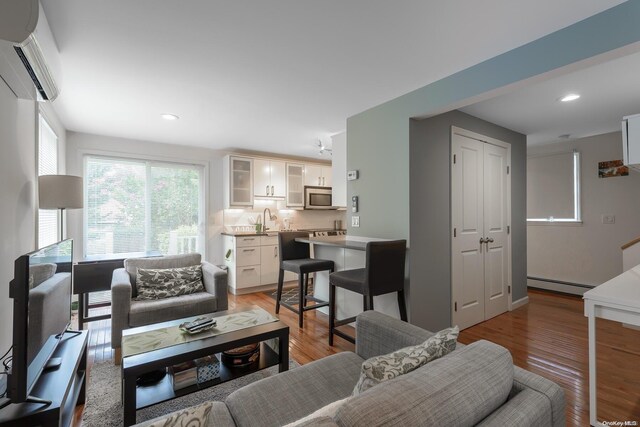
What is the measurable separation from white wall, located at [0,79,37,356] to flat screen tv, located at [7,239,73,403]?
27 cm

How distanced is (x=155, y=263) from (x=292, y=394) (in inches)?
94.3

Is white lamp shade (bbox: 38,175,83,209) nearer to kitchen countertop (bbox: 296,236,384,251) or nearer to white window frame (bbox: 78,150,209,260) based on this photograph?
white window frame (bbox: 78,150,209,260)

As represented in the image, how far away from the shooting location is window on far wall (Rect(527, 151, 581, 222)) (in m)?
4.40

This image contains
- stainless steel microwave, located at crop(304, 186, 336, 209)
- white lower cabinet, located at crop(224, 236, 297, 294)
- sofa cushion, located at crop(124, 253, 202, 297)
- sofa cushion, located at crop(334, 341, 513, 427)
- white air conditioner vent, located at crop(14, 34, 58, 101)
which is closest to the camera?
sofa cushion, located at crop(334, 341, 513, 427)

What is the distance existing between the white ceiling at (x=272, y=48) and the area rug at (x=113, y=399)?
2305 millimetres

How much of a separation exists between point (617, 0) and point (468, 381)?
6.85 ft

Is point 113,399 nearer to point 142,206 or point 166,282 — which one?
point 166,282

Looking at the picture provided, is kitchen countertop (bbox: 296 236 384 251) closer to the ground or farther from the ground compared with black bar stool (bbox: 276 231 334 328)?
farther from the ground

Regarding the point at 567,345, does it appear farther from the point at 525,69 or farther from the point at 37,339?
the point at 37,339

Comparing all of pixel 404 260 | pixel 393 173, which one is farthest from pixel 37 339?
pixel 393 173

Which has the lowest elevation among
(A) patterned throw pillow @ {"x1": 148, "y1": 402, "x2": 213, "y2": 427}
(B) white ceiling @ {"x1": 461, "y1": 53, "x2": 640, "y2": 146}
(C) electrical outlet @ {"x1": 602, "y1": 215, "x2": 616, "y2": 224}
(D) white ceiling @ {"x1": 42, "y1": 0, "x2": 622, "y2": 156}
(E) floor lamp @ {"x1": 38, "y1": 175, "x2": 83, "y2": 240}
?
(A) patterned throw pillow @ {"x1": 148, "y1": 402, "x2": 213, "y2": 427}

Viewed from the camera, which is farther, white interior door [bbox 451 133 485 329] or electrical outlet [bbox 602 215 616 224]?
electrical outlet [bbox 602 215 616 224]

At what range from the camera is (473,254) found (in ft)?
10.8

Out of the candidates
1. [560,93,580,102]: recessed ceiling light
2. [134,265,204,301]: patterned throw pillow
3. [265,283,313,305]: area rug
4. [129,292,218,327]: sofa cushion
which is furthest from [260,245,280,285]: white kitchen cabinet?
[560,93,580,102]: recessed ceiling light
